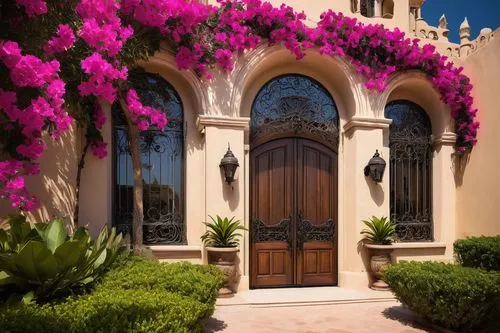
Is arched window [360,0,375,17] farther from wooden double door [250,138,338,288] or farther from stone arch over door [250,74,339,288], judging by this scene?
wooden double door [250,138,338,288]

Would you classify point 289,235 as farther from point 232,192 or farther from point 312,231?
point 232,192

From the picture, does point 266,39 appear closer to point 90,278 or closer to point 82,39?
point 82,39

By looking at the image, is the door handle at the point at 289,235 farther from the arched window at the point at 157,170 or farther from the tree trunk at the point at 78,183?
the tree trunk at the point at 78,183

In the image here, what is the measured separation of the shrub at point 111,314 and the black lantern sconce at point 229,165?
9.86 ft

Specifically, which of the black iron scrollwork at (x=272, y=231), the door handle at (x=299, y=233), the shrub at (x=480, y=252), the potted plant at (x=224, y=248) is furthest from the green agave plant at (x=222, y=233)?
the shrub at (x=480, y=252)

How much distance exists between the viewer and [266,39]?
22.9 ft

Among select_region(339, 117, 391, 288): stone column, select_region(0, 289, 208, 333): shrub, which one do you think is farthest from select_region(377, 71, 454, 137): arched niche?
select_region(0, 289, 208, 333): shrub

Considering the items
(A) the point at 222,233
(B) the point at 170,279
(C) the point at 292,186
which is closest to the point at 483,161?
(C) the point at 292,186

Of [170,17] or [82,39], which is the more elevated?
[170,17]

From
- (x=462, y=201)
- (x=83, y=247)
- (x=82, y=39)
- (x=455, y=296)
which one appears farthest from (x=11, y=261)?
(x=462, y=201)

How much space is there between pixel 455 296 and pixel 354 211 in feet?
9.32

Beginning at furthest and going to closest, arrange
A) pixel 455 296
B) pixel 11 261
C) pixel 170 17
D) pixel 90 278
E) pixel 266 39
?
pixel 266 39 < pixel 170 17 < pixel 455 296 < pixel 90 278 < pixel 11 261

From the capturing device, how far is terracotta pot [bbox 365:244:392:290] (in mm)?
7031

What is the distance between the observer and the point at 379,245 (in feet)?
23.0
